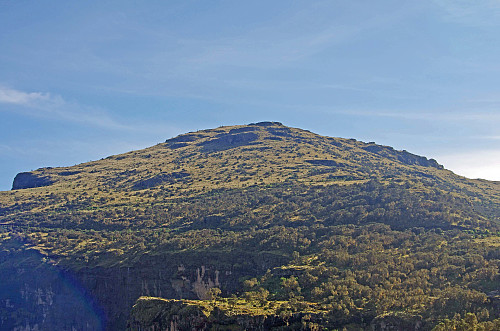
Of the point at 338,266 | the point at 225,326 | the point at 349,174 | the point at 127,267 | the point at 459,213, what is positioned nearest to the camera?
the point at 225,326

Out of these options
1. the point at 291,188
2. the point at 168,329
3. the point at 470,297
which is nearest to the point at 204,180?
the point at 291,188

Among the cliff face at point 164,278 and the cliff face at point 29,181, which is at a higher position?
the cliff face at point 29,181

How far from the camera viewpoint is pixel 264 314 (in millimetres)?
46125

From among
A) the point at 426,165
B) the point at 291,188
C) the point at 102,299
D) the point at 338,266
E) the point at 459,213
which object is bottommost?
the point at 102,299

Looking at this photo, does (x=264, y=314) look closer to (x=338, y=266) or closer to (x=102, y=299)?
(x=338, y=266)

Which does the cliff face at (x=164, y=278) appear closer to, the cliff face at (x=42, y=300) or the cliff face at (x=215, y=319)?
the cliff face at (x=42, y=300)

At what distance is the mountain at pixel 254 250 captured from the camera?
47625mm

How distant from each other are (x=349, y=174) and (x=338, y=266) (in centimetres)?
7522

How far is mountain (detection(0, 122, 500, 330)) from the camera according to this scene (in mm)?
47625

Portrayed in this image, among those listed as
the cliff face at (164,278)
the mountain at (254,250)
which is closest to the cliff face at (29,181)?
the mountain at (254,250)

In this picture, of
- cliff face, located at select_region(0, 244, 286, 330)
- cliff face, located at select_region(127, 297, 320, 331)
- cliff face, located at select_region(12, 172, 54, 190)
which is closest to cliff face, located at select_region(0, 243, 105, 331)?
cliff face, located at select_region(0, 244, 286, 330)

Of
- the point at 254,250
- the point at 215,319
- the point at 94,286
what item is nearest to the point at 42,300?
the point at 94,286

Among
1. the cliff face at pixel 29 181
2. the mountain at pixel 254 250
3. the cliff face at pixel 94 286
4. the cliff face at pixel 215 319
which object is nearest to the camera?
the cliff face at pixel 215 319

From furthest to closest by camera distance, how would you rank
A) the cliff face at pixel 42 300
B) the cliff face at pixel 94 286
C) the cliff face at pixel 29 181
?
the cliff face at pixel 29 181, the cliff face at pixel 42 300, the cliff face at pixel 94 286
